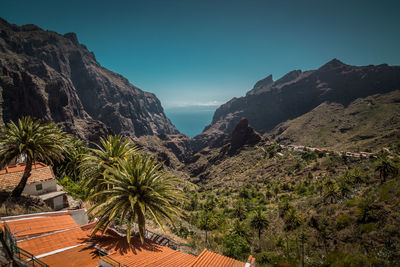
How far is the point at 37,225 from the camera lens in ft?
37.2

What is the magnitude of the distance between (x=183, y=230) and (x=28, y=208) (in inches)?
689

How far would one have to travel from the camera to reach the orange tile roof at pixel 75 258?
27.2 feet

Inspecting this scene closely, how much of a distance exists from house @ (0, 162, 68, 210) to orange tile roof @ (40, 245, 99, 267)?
12.4 m

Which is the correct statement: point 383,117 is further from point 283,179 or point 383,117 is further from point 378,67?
point 378,67

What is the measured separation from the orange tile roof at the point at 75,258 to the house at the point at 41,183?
12.4 meters

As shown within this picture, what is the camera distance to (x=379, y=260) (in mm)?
12289

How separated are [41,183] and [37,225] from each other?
36.3ft

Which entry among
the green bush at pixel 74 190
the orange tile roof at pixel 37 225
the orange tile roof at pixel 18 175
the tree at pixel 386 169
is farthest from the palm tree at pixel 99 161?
the tree at pixel 386 169

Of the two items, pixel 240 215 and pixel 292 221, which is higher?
pixel 292 221

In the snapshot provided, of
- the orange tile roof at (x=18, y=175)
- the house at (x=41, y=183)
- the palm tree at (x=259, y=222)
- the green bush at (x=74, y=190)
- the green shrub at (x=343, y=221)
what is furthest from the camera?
the palm tree at (x=259, y=222)

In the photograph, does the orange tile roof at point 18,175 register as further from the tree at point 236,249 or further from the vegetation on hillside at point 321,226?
the tree at point 236,249

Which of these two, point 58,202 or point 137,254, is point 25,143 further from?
point 137,254

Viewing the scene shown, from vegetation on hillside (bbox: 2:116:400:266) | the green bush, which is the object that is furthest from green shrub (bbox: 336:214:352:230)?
the green bush

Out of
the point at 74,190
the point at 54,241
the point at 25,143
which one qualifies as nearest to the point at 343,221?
the point at 54,241
